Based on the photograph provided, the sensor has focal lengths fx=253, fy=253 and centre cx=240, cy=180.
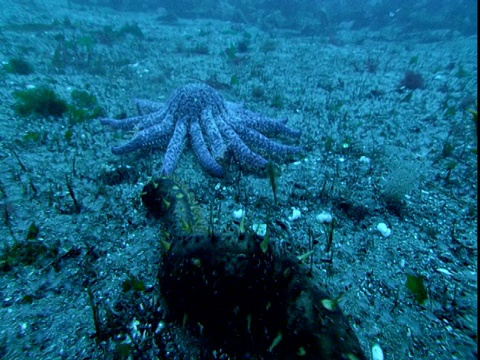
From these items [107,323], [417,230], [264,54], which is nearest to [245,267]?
[107,323]

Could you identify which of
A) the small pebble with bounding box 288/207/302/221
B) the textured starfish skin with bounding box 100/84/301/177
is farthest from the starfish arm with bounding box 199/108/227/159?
the small pebble with bounding box 288/207/302/221

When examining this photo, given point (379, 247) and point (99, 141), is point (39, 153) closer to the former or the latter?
point (99, 141)

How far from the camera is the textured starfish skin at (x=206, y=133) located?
4.06 metres

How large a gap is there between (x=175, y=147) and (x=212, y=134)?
25.2 inches

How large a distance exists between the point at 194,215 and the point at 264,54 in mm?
10865

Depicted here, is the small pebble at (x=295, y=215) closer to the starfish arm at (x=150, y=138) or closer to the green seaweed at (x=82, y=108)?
the starfish arm at (x=150, y=138)

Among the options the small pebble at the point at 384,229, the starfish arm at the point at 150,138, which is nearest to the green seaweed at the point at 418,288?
the small pebble at the point at 384,229

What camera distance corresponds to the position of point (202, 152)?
13.4ft

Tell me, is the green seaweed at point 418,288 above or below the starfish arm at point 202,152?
below

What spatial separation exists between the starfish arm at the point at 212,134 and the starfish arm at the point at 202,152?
0.08 meters

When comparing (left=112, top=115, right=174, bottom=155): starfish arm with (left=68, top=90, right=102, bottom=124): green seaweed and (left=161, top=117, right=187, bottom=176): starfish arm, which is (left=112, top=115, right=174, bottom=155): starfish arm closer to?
(left=161, top=117, right=187, bottom=176): starfish arm

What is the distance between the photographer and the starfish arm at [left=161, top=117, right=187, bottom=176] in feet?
12.6

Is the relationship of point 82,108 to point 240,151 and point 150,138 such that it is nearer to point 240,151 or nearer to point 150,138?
point 150,138

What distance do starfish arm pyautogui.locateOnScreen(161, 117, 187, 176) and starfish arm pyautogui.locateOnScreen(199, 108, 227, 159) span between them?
32 cm
